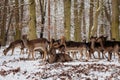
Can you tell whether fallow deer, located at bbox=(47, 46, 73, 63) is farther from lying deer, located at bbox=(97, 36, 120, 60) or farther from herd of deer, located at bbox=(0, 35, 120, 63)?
lying deer, located at bbox=(97, 36, 120, 60)

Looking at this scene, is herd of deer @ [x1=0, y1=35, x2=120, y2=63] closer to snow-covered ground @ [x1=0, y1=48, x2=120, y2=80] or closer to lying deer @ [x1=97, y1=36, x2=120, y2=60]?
lying deer @ [x1=97, y1=36, x2=120, y2=60]

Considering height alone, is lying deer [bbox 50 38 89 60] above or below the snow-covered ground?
above

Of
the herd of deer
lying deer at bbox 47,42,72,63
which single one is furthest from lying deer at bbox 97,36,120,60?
lying deer at bbox 47,42,72,63

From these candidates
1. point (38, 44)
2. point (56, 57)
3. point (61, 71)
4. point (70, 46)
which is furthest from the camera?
point (38, 44)

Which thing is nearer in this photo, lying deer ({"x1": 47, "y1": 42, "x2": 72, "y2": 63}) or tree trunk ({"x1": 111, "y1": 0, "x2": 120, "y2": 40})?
lying deer ({"x1": 47, "y1": 42, "x2": 72, "y2": 63})

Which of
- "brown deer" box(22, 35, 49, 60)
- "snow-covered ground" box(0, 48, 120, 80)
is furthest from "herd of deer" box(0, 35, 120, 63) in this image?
"snow-covered ground" box(0, 48, 120, 80)

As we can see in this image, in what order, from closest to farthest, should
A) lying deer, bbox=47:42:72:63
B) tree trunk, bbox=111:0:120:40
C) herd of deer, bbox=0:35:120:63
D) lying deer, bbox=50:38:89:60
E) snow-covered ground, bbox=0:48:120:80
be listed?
1. snow-covered ground, bbox=0:48:120:80
2. lying deer, bbox=47:42:72:63
3. herd of deer, bbox=0:35:120:63
4. lying deer, bbox=50:38:89:60
5. tree trunk, bbox=111:0:120:40

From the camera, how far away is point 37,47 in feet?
67.2

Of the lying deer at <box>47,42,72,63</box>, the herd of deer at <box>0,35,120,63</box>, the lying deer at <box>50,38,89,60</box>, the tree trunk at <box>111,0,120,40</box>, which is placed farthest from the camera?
the tree trunk at <box>111,0,120,40</box>

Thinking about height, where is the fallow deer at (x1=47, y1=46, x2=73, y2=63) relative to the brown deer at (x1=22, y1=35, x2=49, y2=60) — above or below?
below

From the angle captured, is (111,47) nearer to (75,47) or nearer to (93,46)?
(93,46)

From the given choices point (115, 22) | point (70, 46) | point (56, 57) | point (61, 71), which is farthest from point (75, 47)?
point (115, 22)

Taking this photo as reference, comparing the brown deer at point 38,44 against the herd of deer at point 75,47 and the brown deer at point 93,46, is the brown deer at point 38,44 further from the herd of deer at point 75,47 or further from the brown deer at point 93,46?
the brown deer at point 93,46

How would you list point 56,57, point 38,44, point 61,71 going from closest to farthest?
point 61,71 → point 56,57 → point 38,44
